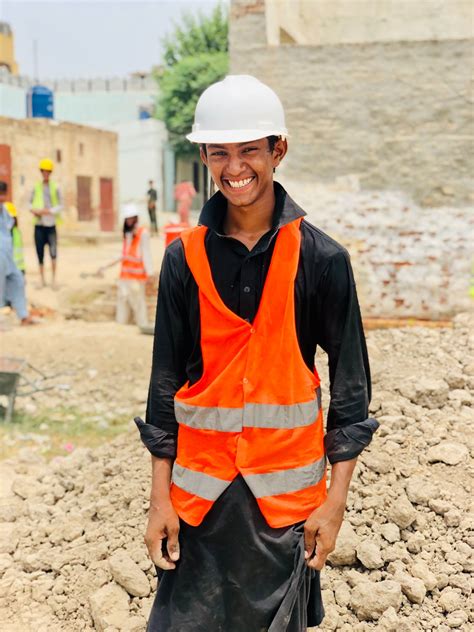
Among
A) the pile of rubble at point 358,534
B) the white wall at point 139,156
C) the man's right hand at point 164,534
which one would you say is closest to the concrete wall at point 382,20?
the pile of rubble at point 358,534

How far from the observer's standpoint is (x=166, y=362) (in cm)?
191

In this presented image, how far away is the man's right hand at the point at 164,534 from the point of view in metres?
1.88

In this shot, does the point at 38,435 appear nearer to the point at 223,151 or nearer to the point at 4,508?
the point at 4,508

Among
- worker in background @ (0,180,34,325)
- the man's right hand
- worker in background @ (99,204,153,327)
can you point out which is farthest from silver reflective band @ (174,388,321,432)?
worker in background @ (99,204,153,327)

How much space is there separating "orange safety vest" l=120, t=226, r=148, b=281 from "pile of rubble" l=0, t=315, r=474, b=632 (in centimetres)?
399

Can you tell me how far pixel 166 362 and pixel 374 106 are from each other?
613cm

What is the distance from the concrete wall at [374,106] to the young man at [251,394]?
5813 millimetres

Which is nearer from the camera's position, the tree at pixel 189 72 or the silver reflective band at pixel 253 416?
the silver reflective band at pixel 253 416

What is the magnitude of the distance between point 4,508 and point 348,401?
2.74 m

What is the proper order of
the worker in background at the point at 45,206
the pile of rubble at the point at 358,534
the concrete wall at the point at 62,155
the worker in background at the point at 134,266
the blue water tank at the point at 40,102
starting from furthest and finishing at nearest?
the blue water tank at the point at 40,102 < the concrete wall at the point at 62,155 < the worker in background at the point at 45,206 < the worker in background at the point at 134,266 < the pile of rubble at the point at 358,534

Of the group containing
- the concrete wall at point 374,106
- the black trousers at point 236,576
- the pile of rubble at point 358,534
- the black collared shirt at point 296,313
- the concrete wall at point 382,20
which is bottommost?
the pile of rubble at point 358,534

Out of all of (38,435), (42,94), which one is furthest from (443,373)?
(42,94)

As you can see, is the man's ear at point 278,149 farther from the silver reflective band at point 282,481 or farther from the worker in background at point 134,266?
the worker in background at point 134,266

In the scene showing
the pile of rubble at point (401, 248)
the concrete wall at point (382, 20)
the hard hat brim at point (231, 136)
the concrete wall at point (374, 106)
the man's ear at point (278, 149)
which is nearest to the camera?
the hard hat brim at point (231, 136)
